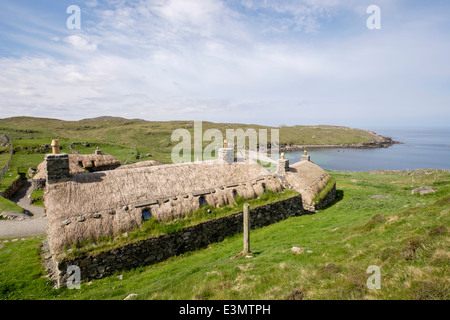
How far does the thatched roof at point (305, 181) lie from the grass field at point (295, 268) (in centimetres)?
624

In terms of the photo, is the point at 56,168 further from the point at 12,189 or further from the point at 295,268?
the point at 12,189

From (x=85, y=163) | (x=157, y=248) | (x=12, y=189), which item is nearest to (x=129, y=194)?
(x=157, y=248)

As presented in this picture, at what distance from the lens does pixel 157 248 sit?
1339 cm

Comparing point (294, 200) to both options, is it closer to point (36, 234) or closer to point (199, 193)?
point (199, 193)

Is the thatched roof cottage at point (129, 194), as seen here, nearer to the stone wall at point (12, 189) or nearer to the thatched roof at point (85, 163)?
the thatched roof at point (85, 163)

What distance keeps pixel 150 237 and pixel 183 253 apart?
259 centimetres

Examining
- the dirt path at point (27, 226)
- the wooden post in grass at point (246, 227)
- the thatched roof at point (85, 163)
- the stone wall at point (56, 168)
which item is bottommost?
the dirt path at point (27, 226)

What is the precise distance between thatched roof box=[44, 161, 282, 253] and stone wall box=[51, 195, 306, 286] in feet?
3.63

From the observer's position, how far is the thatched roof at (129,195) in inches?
478

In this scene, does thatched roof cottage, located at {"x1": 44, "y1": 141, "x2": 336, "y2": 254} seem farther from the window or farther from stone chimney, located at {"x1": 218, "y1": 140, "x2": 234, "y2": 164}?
stone chimney, located at {"x1": 218, "y1": 140, "x2": 234, "y2": 164}

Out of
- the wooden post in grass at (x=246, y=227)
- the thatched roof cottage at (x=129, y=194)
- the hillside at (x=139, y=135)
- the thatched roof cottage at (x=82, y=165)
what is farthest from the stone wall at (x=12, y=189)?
the hillside at (x=139, y=135)

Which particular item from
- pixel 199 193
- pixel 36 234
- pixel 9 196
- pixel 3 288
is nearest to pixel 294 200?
pixel 199 193

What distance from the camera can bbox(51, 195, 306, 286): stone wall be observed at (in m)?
11.5
